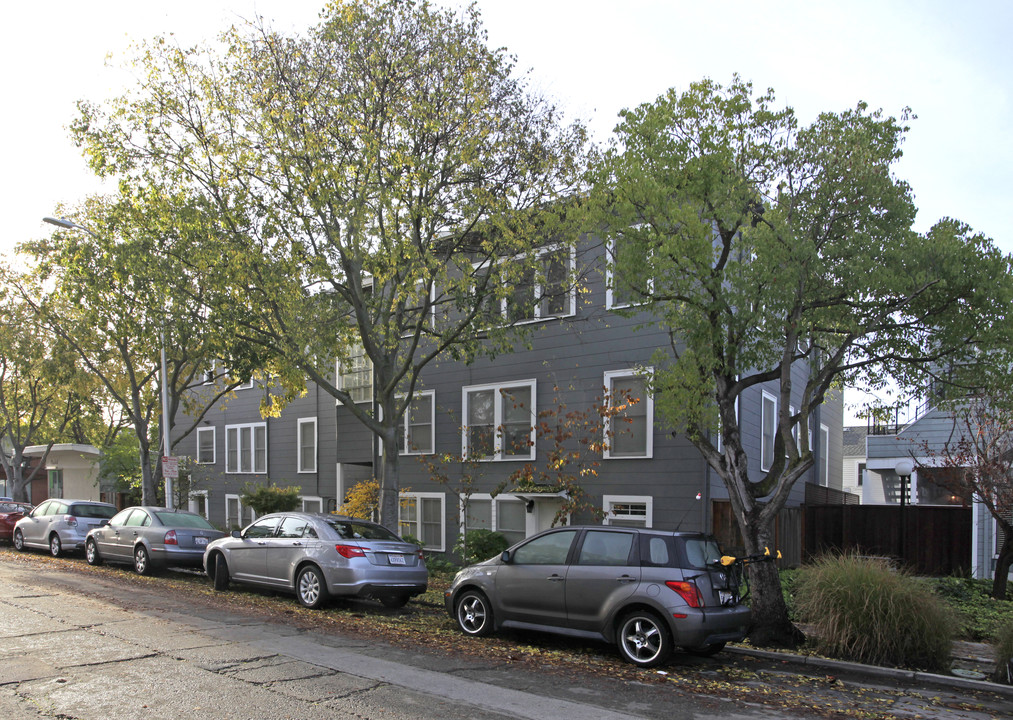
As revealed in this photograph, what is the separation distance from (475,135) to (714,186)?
5.72 meters

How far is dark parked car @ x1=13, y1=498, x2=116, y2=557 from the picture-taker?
67.3 ft

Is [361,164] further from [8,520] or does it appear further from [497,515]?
[8,520]

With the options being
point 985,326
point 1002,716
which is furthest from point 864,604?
point 985,326

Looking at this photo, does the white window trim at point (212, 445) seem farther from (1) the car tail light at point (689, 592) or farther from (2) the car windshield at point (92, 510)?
(1) the car tail light at point (689, 592)

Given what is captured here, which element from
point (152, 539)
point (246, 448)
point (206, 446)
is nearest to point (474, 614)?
point (152, 539)

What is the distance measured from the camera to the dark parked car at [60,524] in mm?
20516

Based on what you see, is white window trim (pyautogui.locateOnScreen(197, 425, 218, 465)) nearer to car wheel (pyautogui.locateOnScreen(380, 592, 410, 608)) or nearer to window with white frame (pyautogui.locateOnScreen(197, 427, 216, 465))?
window with white frame (pyautogui.locateOnScreen(197, 427, 216, 465))

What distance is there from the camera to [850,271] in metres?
10.5

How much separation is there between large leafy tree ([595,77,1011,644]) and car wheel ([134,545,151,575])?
11.4 m

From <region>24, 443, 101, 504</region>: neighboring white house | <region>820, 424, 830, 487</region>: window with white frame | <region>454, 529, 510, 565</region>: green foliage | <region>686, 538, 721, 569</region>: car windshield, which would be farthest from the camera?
<region>24, 443, 101, 504</region>: neighboring white house

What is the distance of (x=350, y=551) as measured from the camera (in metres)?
12.7

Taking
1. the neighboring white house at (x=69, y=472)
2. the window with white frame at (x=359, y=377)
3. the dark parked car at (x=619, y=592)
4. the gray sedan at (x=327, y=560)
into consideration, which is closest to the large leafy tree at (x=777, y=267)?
the dark parked car at (x=619, y=592)

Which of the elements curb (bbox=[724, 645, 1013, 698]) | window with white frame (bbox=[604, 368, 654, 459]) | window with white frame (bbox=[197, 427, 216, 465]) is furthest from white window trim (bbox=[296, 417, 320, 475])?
curb (bbox=[724, 645, 1013, 698])

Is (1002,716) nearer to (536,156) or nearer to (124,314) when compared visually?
(536,156)
